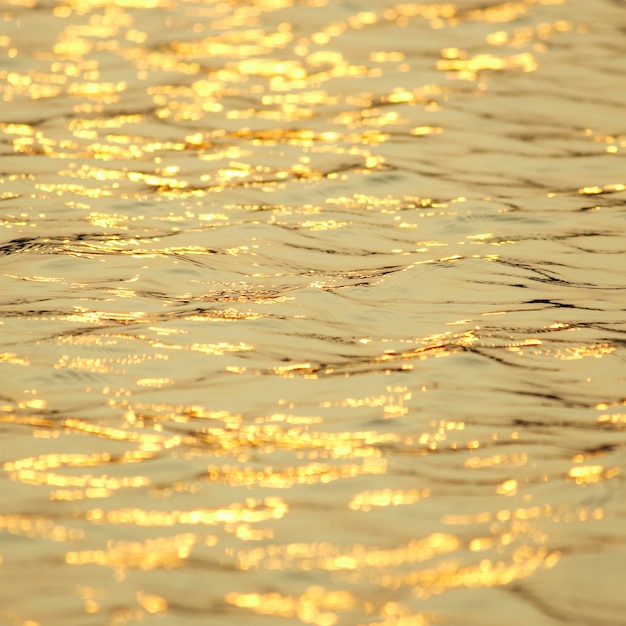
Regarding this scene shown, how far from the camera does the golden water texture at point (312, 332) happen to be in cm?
132

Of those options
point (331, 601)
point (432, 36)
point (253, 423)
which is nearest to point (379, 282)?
point (253, 423)

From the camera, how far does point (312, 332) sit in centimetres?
200

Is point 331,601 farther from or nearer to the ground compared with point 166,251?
nearer to the ground

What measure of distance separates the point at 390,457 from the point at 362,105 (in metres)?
1.92

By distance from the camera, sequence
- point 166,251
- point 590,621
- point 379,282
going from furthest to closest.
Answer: point 166,251 → point 379,282 → point 590,621

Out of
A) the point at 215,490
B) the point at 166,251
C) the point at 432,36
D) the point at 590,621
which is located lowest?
the point at 590,621

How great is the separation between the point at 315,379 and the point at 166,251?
68cm

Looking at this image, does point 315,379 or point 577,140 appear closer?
point 315,379

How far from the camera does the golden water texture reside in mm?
1321

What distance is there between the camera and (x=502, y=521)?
142 centimetres

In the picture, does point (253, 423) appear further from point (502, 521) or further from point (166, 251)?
point (166, 251)

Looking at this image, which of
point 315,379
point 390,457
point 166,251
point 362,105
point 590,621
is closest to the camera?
point 590,621

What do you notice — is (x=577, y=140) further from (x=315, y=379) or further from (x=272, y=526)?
(x=272, y=526)

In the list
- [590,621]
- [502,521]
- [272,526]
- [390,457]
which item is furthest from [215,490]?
[590,621]
